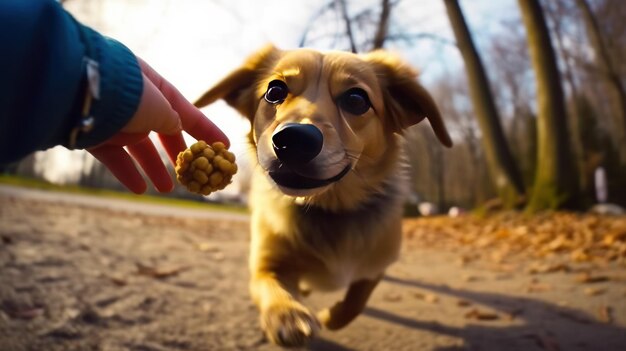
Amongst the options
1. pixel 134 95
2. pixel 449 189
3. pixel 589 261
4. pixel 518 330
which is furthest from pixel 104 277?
pixel 449 189

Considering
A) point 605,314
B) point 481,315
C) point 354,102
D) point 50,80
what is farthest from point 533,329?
point 50,80

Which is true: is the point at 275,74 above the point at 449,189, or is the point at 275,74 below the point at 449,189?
above

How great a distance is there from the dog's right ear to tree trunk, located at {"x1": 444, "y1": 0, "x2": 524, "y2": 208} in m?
5.60

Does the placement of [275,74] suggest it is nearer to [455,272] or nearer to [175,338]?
[175,338]

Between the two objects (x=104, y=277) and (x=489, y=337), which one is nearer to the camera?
(x=489, y=337)

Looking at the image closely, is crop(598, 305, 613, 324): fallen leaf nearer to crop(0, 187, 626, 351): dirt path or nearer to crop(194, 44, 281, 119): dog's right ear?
crop(0, 187, 626, 351): dirt path

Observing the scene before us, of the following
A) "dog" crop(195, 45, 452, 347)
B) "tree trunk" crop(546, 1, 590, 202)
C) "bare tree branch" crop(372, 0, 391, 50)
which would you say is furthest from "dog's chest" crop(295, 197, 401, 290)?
"tree trunk" crop(546, 1, 590, 202)

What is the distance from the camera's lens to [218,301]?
3.13m

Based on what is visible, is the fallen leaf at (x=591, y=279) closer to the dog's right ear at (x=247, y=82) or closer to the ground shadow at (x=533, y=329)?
the ground shadow at (x=533, y=329)

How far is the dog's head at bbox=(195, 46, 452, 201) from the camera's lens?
177 cm

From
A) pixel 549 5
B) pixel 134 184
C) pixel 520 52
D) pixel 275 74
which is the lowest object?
pixel 134 184

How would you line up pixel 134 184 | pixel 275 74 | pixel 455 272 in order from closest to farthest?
1. pixel 134 184
2. pixel 275 74
3. pixel 455 272

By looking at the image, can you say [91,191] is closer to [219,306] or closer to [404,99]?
[219,306]

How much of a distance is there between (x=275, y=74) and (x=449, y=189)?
2584cm
